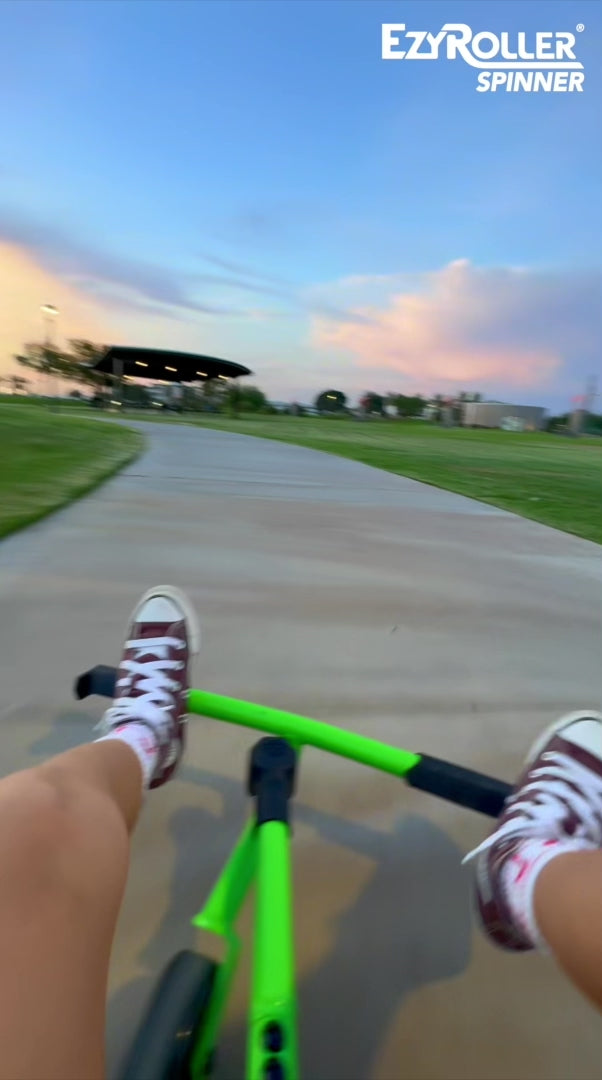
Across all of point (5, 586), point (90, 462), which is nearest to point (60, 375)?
point (90, 462)

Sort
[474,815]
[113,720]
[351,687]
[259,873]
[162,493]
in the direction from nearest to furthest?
[259,873]
[113,720]
[474,815]
[351,687]
[162,493]

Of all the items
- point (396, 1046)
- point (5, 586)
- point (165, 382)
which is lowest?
point (396, 1046)

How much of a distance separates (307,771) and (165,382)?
1724 inches

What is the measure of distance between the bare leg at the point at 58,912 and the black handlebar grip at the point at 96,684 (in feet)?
1.06

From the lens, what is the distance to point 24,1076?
0.66 meters

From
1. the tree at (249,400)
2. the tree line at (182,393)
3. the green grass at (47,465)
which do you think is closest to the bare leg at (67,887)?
the green grass at (47,465)

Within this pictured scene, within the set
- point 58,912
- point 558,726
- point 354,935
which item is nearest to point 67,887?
point 58,912

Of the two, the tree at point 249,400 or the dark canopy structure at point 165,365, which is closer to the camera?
the dark canopy structure at point 165,365

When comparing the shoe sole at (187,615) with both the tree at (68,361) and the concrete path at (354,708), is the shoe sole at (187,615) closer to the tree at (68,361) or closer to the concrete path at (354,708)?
the concrete path at (354,708)

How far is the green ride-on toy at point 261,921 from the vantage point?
2.35ft

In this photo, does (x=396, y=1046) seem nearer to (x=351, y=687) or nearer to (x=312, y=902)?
(x=312, y=902)

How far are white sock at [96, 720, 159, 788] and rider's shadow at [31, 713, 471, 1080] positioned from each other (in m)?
0.19

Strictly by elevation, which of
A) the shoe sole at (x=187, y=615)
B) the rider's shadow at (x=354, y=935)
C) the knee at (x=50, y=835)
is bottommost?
the rider's shadow at (x=354, y=935)

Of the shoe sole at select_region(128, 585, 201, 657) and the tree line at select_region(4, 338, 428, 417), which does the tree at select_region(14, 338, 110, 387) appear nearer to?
the tree line at select_region(4, 338, 428, 417)
